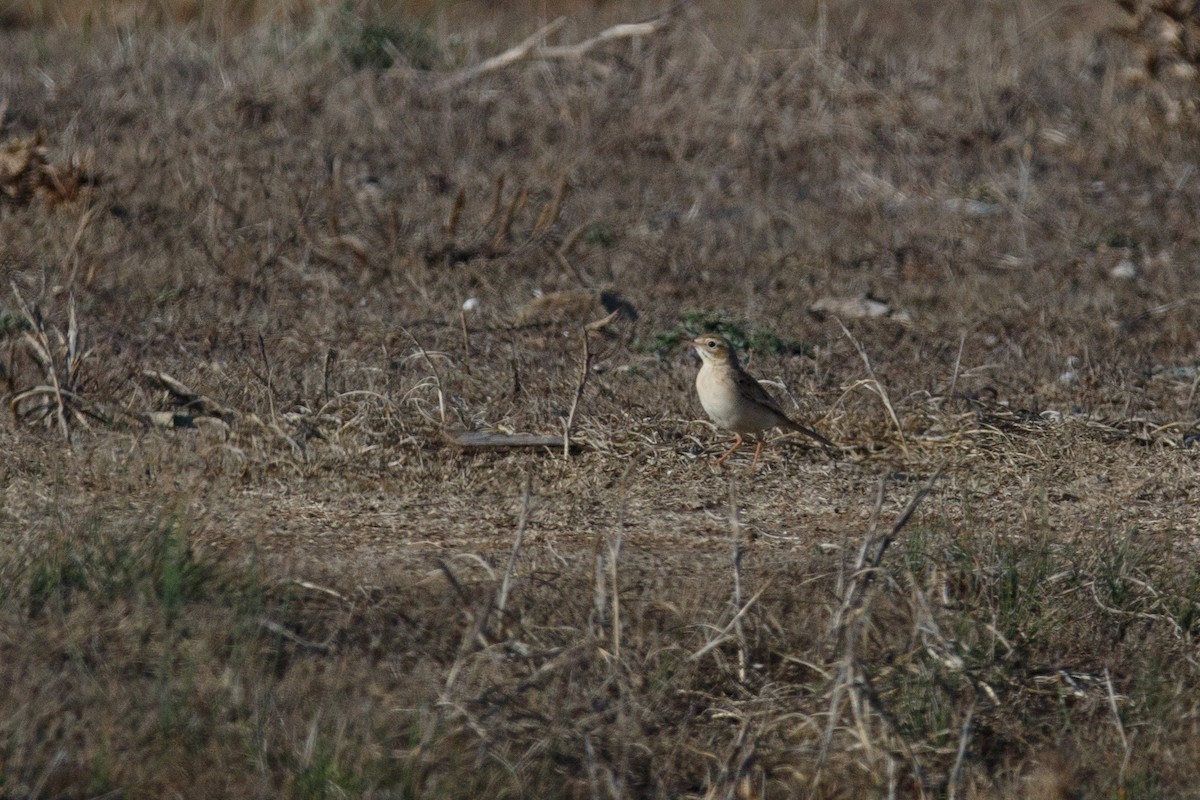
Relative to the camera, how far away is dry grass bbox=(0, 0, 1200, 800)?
178 inches

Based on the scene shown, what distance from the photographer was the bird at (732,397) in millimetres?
6027

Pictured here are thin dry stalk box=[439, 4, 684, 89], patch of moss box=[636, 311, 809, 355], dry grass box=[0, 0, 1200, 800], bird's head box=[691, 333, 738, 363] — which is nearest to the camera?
dry grass box=[0, 0, 1200, 800]

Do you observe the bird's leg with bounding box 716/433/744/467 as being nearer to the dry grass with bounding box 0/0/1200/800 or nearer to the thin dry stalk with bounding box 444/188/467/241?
the dry grass with bounding box 0/0/1200/800

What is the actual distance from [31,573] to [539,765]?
1553 millimetres

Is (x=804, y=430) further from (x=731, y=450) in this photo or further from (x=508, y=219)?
(x=508, y=219)

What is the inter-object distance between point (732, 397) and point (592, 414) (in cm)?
77

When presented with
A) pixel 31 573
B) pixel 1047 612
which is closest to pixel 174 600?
pixel 31 573

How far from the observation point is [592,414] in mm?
6578

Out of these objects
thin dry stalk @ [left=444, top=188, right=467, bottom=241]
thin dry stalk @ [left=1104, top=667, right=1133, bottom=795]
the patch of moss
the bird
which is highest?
the bird

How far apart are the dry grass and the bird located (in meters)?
0.23

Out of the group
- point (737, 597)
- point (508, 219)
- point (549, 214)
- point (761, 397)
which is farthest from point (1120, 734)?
point (508, 219)

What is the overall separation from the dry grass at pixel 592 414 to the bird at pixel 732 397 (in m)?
0.23

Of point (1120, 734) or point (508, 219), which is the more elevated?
point (1120, 734)

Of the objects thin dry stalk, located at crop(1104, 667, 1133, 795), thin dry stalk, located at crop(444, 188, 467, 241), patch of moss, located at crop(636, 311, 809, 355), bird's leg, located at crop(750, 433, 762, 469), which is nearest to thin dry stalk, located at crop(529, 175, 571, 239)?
thin dry stalk, located at crop(444, 188, 467, 241)
